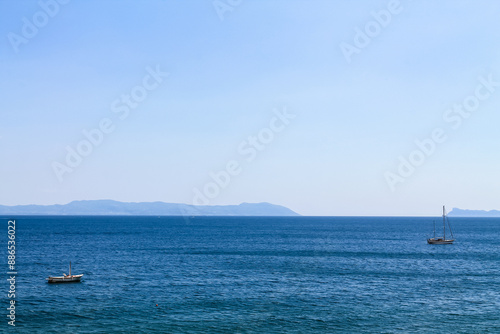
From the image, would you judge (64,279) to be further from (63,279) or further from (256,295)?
(256,295)

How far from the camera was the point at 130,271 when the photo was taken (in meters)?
98.7

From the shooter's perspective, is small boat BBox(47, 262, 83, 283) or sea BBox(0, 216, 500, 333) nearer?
sea BBox(0, 216, 500, 333)

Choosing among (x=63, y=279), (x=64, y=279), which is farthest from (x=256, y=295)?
(x=63, y=279)

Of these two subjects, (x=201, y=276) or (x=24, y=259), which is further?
(x=24, y=259)

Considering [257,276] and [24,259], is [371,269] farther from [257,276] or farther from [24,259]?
[24,259]

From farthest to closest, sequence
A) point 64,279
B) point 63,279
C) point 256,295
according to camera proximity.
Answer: point 64,279, point 63,279, point 256,295

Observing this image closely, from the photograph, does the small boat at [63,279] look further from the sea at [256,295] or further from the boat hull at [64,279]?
the sea at [256,295]

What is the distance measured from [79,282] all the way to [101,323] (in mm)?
31450

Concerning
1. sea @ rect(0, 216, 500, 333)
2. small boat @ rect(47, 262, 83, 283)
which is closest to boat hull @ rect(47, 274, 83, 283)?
small boat @ rect(47, 262, 83, 283)

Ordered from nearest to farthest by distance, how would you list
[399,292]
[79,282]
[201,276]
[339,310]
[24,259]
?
[339,310] < [399,292] < [79,282] < [201,276] < [24,259]

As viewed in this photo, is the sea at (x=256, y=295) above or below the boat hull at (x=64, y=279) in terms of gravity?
below

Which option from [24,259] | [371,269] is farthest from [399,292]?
[24,259]

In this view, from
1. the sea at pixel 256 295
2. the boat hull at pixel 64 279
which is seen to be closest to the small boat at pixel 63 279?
the boat hull at pixel 64 279

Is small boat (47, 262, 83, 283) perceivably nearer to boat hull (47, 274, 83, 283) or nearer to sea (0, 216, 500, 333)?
boat hull (47, 274, 83, 283)
